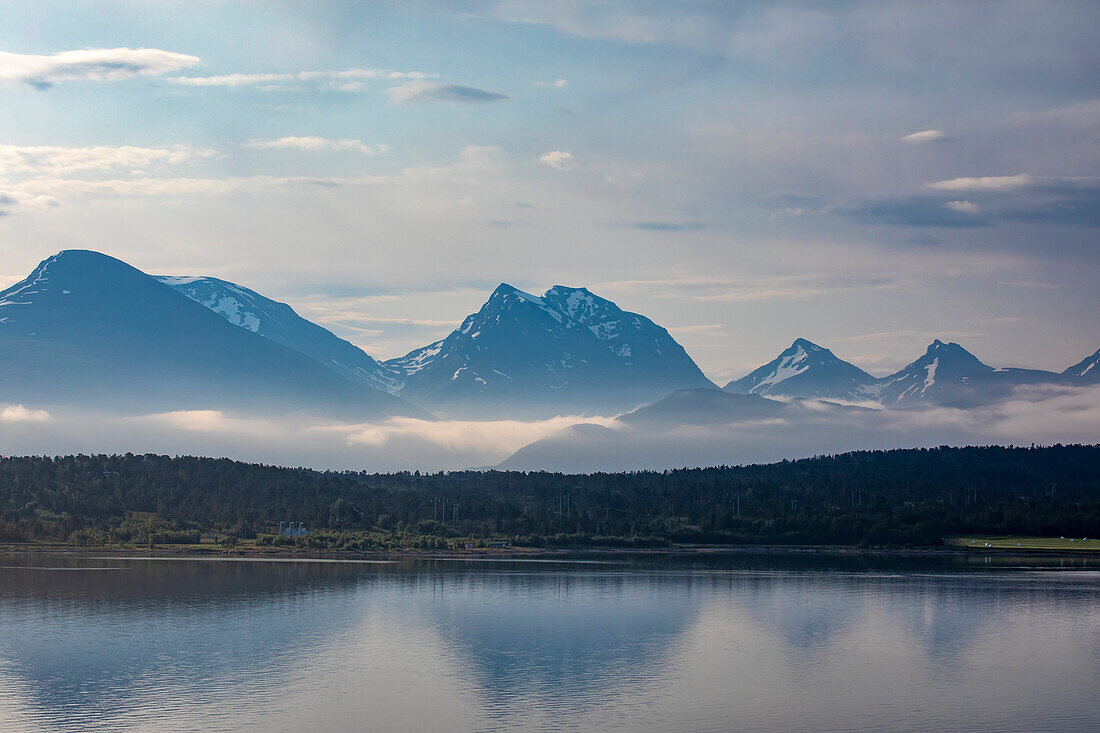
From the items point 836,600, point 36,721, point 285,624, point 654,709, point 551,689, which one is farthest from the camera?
point 836,600

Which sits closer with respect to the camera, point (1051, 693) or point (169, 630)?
point (1051, 693)

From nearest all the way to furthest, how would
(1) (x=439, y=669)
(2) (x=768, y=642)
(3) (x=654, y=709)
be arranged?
1. (3) (x=654, y=709)
2. (1) (x=439, y=669)
3. (2) (x=768, y=642)

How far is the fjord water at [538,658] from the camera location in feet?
272

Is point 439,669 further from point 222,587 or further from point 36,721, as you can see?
point 222,587

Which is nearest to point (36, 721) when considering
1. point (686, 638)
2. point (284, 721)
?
point (284, 721)

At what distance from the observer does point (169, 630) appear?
123 m

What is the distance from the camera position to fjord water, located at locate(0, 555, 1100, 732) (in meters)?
82.9

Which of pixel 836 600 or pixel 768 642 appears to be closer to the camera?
pixel 768 642

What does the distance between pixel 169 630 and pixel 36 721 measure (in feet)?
146

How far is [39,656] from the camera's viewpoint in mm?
104875

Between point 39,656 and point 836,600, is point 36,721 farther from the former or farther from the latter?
point 836,600

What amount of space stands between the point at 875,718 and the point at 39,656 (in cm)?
6990

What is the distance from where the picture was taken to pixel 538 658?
107875mm

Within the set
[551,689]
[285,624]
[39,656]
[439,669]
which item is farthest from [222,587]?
[551,689]
